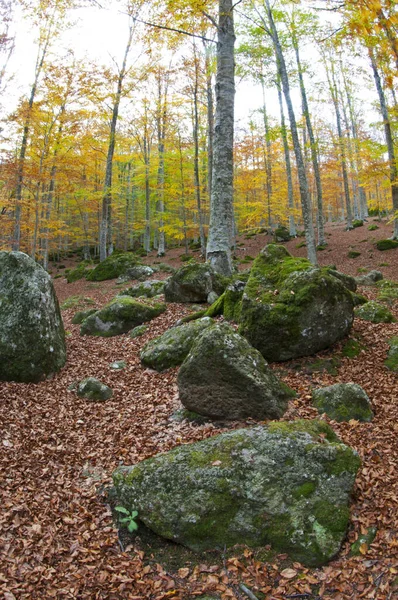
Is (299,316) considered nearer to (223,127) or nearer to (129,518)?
(129,518)

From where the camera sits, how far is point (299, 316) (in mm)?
5969

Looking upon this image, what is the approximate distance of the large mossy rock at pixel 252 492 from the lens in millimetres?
3109

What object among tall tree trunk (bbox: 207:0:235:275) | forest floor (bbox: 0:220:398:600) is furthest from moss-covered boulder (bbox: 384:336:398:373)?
tall tree trunk (bbox: 207:0:235:275)

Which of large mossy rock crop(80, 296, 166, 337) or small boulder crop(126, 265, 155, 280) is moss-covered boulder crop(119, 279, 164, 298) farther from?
small boulder crop(126, 265, 155, 280)

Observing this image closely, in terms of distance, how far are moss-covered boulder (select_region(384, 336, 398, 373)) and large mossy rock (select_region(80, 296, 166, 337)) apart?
511 cm

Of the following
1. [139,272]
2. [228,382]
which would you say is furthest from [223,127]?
[139,272]

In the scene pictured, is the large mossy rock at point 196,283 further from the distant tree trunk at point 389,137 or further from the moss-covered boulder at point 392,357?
the distant tree trunk at point 389,137

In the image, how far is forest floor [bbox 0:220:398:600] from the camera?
9.20 ft

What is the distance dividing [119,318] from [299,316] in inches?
184

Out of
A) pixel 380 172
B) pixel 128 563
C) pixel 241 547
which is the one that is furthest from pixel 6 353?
pixel 380 172

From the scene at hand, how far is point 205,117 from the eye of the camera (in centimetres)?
2470

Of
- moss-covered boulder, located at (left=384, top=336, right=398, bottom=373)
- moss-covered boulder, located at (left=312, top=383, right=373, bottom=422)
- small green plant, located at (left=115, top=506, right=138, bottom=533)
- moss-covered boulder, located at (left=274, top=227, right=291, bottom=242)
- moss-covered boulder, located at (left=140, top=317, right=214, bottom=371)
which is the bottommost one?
small green plant, located at (left=115, top=506, right=138, bottom=533)

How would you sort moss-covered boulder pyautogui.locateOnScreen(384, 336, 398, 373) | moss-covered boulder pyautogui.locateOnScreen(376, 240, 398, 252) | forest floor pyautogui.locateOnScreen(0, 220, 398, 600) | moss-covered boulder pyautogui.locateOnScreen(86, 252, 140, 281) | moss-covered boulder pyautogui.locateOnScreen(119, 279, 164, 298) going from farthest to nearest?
moss-covered boulder pyautogui.locateOnScreen(86, 252, 140, 281) < moss-covered boulder pyautogui.locateOnScreen(376, 240, 398, 252) < moss-covered boulder pyautogui.locateOnScreen(119, 279, 164, 298) < moss-covered boulder pyautogui.locateOnScreen(384, 336, 398, 373) < forest floor pyautogui.locateOnScreen(0, 220, 398, 600)

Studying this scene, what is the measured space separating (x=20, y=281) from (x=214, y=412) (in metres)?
4.50
